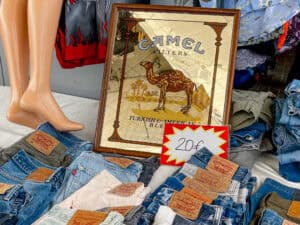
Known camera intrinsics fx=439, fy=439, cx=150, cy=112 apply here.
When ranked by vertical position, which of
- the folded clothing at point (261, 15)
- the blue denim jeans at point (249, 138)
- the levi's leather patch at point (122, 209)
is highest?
the folded clothing at point (261, 15)

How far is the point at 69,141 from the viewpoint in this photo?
1.16 metres

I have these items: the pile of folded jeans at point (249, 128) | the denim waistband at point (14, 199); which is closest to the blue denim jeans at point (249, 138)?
the pile of folded jeans at point (249, 128)

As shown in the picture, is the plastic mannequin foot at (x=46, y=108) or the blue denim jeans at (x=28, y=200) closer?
the blue denim jeans at (x=28, y=200)

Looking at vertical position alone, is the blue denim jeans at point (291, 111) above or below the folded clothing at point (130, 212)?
above

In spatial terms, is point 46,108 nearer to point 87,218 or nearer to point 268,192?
point 87,218

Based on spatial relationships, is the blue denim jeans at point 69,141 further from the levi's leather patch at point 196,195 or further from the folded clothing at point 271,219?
the folded clothing at point 271,219

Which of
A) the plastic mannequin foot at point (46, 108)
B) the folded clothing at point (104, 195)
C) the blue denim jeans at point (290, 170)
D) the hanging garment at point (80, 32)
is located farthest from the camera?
the hanging garment at point (80, 32)

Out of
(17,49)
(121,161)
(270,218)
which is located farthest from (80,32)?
(270,218)

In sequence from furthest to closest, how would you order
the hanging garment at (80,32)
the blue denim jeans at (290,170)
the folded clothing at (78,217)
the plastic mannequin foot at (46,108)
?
1. the hanging garment at (80,32)
2. the plastic mannequin foot at (46,108)
3. the blue denim jeans at (290,170)
4. the folded clothing at (78,217)

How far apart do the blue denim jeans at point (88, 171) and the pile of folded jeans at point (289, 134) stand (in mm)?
349

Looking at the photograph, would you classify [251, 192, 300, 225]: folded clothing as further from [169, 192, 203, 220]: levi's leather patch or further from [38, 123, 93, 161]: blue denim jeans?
[38, 123, 93, 161]: blue denim jeans

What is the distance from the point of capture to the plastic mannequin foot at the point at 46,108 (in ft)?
3.87

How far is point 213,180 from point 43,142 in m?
0.45

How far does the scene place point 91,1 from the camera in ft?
4.45
